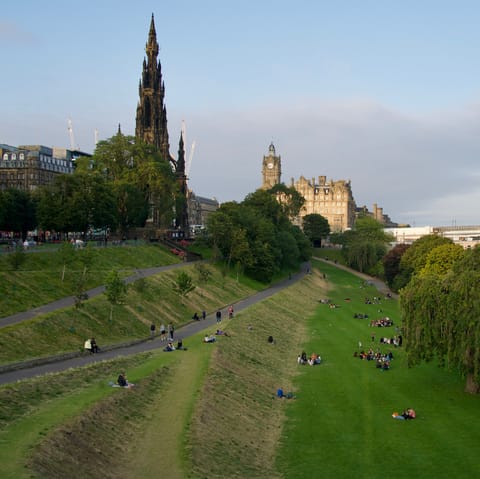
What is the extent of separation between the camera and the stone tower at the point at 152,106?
123 metres

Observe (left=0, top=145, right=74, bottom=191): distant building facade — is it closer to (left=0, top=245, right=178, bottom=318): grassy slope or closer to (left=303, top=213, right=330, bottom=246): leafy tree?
(left=303, top=213, right=330, bottom=246): leafy tree

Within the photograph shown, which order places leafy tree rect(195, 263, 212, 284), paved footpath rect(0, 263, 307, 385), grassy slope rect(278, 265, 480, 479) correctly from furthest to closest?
leafy tree rect(195, 263, 212, 284) → paved footpath rect(0, 263, 307, 385) → grassy slope rect(278, 265, 480, 479)

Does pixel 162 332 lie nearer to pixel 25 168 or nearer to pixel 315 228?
pixel 25 168

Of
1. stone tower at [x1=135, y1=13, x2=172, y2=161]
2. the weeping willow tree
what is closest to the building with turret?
stone tower at [x1=135, y1=13, x2=172, y2=161]

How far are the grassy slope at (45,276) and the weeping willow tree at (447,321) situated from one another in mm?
27733

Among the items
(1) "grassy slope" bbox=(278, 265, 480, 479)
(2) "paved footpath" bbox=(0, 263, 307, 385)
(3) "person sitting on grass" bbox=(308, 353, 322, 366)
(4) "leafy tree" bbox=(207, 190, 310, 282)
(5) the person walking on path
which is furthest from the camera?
(4) "leafy tree" bbox=(207, 190, 310, 282)

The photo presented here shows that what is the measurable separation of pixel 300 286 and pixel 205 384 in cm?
6855

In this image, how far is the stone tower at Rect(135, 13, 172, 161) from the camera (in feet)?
403

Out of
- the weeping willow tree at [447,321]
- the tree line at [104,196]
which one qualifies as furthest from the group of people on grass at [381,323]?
the tree line at [104,196]

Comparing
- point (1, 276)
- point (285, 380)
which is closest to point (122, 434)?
point (285, 380)

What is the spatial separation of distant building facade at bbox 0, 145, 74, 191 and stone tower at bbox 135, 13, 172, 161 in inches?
1679

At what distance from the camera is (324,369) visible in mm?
46438

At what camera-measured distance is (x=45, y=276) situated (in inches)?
2227

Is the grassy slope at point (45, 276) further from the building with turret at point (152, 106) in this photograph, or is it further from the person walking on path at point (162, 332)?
the building with turret at point (152, 106)
